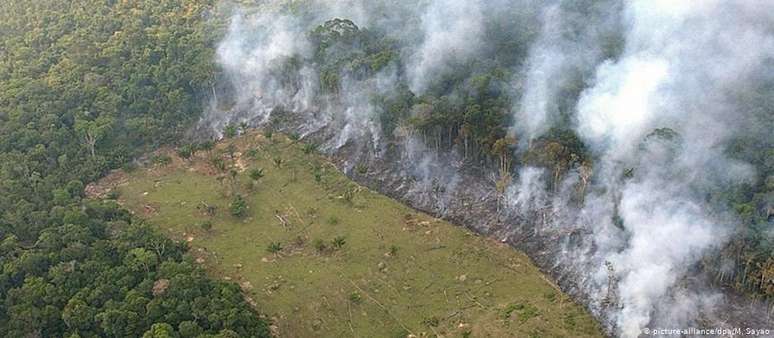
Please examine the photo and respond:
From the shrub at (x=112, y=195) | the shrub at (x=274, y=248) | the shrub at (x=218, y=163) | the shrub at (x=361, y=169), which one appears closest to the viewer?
the shrub at (x=274, y=248)

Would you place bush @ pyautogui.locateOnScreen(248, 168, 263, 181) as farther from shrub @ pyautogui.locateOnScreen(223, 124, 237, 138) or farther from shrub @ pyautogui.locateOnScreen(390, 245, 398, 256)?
shrub @ pyautogui.locateOnScreen(390, 245, 398, 256)

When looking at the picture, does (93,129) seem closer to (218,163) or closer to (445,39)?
(218,163)

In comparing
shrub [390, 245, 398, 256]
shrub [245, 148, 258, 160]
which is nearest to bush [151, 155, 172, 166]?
shrub [245, 148, 258, 160]

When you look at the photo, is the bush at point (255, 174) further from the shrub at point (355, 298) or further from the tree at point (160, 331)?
the tree at point (160, 331)

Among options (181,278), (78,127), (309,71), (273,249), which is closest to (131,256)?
(181,278)

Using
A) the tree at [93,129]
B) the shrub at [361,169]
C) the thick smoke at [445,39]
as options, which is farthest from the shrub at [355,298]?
the tree at [93,129]
